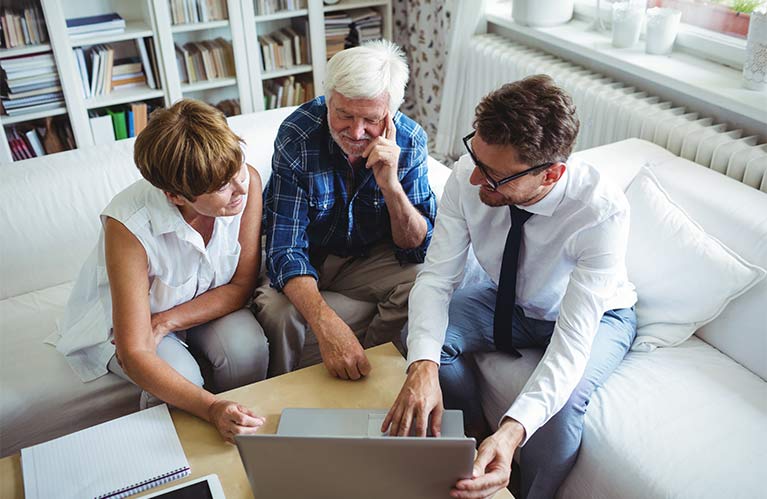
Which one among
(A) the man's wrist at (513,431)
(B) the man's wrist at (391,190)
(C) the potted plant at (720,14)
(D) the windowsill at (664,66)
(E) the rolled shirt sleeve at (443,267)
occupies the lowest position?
(A) the man's wrist at (513,431)

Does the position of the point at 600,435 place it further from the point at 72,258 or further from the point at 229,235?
the point at 72,258

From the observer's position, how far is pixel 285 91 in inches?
135

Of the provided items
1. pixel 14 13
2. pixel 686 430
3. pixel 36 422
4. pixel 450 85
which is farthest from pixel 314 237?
pixel 14 13

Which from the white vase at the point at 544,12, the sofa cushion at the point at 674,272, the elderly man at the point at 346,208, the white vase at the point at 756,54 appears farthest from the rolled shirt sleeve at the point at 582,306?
the white vase at the point at 544,12

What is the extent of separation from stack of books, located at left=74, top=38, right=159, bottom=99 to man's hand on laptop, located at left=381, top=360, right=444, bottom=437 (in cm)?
233

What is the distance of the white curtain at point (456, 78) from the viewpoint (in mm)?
2914

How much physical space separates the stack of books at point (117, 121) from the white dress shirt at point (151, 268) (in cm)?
159

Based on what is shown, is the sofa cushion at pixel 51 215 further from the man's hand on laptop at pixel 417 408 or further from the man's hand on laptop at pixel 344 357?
the man's hand on laptop at pixel 417 408

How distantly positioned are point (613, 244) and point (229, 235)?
881mm

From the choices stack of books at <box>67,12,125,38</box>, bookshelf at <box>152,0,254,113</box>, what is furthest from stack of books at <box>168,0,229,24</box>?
stack of books at <box>67,12,125,38</box>

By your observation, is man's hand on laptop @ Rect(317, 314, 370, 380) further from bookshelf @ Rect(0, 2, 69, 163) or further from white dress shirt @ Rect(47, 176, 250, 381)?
bookshelf @ Rect(0, 2, 69, 163)

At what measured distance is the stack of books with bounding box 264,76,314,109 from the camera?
3.43 metres

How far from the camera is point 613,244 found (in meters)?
1.41

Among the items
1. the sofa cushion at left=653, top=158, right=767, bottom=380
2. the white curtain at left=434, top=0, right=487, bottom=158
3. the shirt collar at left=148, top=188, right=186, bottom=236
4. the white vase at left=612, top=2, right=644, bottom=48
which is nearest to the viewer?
the shirt collar at left=148, top=188, right=186, bottom=236
